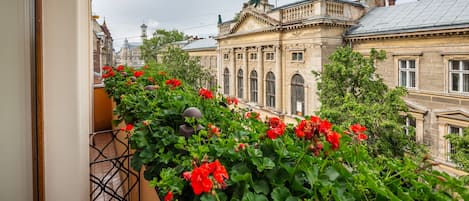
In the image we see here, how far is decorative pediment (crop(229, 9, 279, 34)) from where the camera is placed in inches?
171

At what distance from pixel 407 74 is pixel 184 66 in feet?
10.2

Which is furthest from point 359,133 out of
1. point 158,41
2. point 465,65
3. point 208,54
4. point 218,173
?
point 158,41

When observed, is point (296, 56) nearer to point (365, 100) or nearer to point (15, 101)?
point (365, 100)

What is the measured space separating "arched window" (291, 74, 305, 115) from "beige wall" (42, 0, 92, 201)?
3.31m

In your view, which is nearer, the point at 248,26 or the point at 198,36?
the point at 248,26

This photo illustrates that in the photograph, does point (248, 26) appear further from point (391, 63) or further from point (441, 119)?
point (441, 119)

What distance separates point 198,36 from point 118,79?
4.67 meters

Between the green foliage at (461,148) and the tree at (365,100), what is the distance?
0.39 metres

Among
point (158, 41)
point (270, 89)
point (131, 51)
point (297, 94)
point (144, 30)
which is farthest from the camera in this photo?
point (158, 41)

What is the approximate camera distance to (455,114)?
7.27 feet

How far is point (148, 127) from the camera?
0.64m

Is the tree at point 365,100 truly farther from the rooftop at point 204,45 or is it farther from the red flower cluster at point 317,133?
the rooftop at point 204,45

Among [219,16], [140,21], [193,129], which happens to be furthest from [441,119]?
[140,21]

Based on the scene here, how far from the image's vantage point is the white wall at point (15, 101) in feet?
2.16
